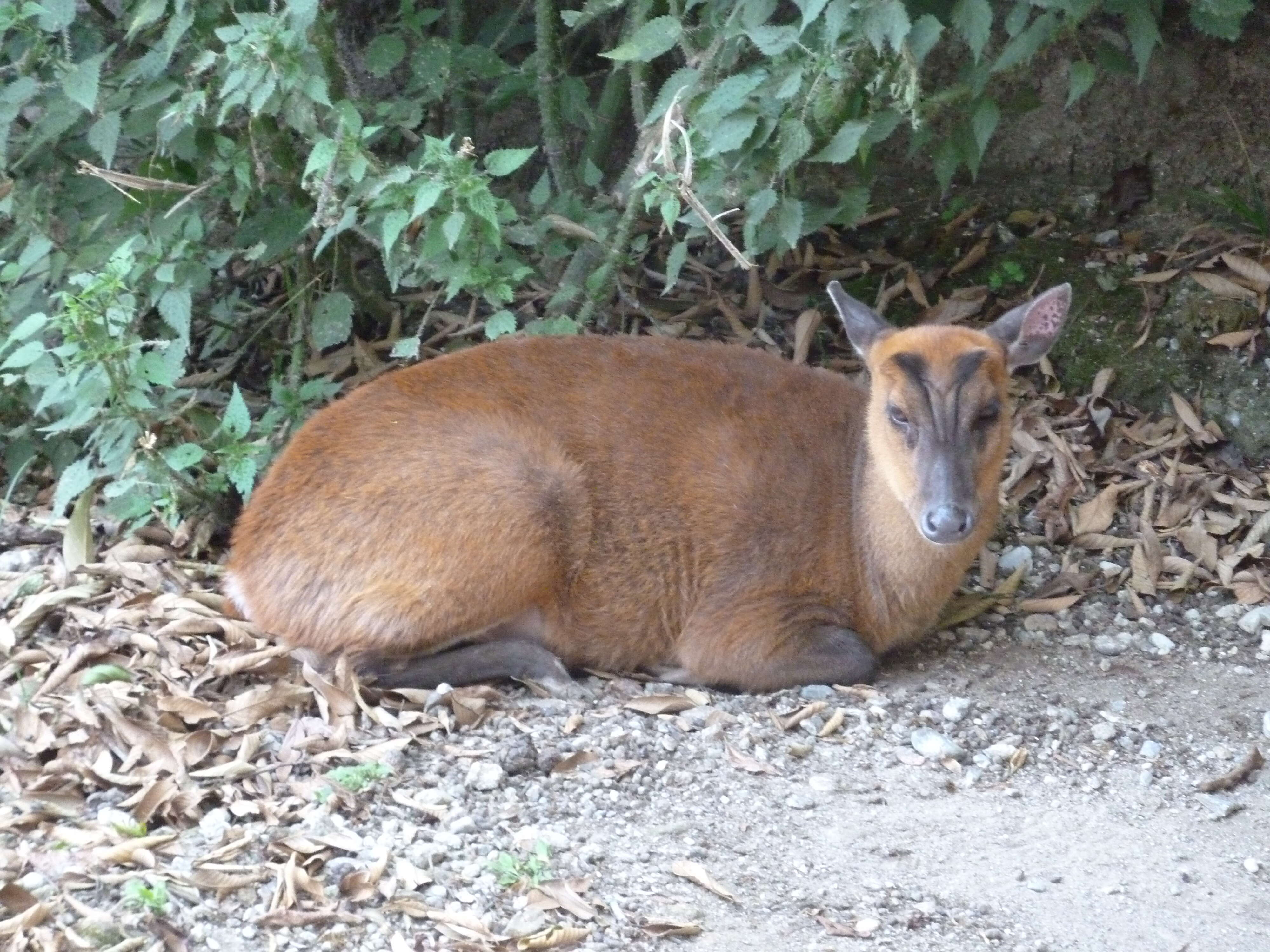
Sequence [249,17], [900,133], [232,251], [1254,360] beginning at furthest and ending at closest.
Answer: [900,133] < [1254,360] < [232,251] < [249,17]

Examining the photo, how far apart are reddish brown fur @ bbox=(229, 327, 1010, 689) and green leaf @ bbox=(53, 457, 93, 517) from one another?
0.54m

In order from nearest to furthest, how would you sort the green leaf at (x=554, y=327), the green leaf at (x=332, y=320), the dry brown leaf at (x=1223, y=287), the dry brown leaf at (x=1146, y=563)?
the dry brown leaf at (x=1146, y=563), the green leaf at (x=554, y=327), the green leaf at (x=332, y=320), the dry brown leaf at (x=1223, y=287)

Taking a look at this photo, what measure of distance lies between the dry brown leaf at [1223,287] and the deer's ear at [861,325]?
1.95 meters

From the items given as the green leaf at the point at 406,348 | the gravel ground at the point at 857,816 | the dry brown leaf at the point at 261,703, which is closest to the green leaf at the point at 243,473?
the green leaf at the point at 406,348

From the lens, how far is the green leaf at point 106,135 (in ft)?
17.4

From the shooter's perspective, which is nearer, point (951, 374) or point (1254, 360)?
point (951, 374)

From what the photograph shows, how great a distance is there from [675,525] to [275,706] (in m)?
1.49

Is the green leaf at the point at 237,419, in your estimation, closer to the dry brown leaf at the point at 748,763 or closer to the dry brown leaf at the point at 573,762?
the dry brown leaf at the point at 573,762

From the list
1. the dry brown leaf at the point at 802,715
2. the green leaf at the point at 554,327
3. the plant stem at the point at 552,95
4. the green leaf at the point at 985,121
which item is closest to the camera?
the dry brown leaf at the point at 802,715

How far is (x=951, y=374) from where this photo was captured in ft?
16.6

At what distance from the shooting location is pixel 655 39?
530cm

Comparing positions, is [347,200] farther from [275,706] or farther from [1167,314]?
[1167,314]

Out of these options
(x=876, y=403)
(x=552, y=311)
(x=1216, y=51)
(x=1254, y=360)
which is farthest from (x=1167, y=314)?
(x=552, y=311)

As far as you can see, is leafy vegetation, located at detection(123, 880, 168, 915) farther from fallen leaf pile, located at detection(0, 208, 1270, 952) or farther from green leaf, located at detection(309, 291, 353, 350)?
green leaf, located at detection(309, 291, 353, 350)
